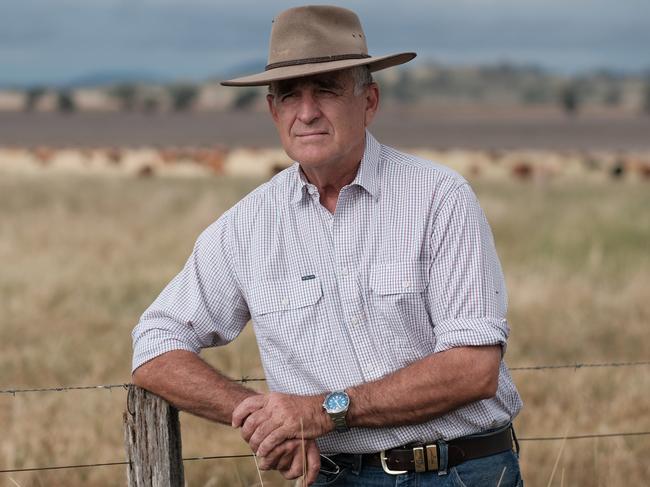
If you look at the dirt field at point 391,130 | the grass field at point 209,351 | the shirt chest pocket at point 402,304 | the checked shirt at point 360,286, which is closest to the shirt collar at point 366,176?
the checked shirt at point 360,286

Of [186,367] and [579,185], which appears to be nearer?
[186,367]

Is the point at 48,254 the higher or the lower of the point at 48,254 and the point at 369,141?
the lower

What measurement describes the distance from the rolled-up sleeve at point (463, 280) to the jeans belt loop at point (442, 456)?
0.30m

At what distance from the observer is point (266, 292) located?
3.60 meters

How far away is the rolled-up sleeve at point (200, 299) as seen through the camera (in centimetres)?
369

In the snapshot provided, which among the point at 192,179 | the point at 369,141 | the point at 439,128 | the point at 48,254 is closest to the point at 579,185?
the point at 192,179

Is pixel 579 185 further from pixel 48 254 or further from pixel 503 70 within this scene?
pixel 503 70

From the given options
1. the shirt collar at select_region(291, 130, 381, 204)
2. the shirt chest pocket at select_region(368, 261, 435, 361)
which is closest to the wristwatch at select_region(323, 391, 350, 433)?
the shirt chest pocket at select_region(368, 261, 435, 361)

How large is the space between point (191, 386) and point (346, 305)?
0.53 meters

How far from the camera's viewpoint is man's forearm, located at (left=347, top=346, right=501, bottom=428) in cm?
335

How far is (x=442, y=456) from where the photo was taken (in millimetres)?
3473

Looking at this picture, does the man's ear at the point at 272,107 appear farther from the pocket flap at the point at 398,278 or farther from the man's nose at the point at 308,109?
the pocket flap at the point at 398,278

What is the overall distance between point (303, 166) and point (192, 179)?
23411 mm

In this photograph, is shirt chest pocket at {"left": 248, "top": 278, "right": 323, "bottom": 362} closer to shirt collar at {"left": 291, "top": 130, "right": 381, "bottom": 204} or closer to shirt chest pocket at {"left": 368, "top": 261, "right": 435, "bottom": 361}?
shirt chest pocket at {"left": 368, "top": 261, "right": 435, "bottom": 361}
